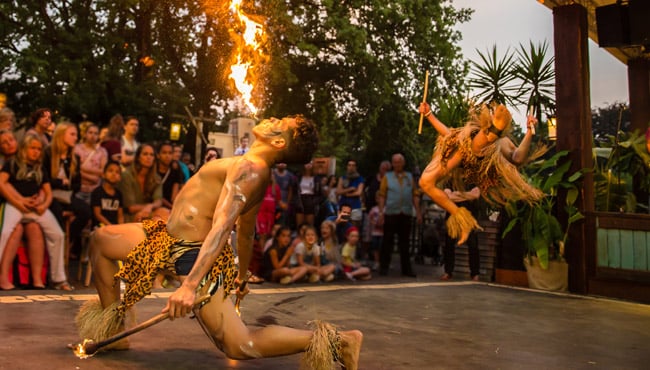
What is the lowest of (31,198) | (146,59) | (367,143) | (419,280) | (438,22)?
(419,280)

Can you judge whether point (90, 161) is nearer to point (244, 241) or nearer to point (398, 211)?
point (398, 211)

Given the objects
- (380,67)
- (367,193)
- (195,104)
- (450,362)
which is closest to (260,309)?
(450,362)

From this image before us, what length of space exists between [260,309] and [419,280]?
410 cm

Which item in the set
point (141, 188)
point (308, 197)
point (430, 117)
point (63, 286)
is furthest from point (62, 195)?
point (430, 117)

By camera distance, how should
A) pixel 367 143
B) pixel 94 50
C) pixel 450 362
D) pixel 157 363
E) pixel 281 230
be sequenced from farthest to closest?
pixel 367 143, pixel 94 50, pixel 281 230, pixel 450 362, pixel 157 363

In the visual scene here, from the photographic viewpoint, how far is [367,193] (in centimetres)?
1255

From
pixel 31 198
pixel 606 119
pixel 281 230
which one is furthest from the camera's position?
pixel 606 119

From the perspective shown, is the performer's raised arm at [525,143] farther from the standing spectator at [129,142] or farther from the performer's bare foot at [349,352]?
the standing spectator at [129,142]

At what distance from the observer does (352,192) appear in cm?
1165

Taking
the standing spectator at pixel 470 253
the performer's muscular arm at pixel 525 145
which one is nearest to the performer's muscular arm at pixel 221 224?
the performer's muscular arm at pixel 525 145

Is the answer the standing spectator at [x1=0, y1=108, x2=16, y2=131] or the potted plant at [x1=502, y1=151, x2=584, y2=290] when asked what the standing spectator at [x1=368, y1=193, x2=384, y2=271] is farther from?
the standing spectator at [x1=0, y1=108, x2=16, y2=131]

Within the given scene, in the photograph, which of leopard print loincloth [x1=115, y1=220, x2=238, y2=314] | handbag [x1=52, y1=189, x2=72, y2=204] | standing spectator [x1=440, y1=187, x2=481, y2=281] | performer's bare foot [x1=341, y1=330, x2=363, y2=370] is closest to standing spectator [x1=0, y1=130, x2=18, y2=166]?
handbag [x1=52, y1=189, x2=72, y2=204]

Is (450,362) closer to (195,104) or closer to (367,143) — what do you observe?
(195,104)

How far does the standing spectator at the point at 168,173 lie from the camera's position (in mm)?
8766
